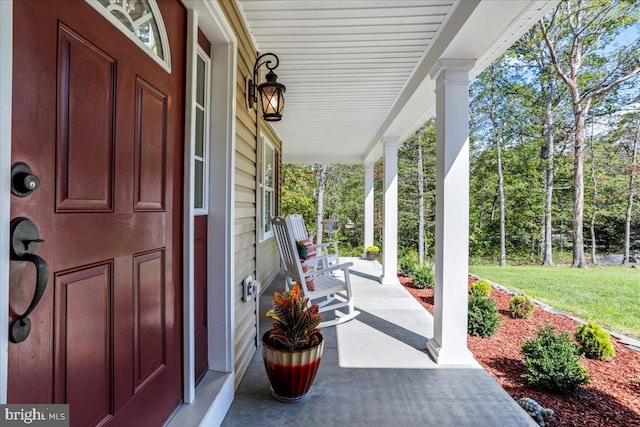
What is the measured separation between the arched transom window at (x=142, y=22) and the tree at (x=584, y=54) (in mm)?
10814

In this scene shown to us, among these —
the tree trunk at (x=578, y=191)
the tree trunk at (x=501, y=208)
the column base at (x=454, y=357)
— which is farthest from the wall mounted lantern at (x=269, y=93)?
the tree trunk at (x=501, y=208)

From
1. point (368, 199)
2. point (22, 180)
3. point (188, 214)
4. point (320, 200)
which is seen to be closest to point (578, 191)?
point (368, 199)

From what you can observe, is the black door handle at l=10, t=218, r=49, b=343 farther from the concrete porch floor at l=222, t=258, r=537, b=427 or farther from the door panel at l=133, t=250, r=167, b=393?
the concrete porch floor at l=222, t=258, r=537, b=427

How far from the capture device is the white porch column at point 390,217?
5398mm

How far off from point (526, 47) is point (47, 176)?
12.7 m

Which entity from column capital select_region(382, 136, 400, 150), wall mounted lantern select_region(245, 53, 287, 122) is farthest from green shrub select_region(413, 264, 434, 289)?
wall mounted lantern select_region(245, 53, 287, 122)

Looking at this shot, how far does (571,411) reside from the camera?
219 cm

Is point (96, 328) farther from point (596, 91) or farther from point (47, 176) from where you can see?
point (596, 91)

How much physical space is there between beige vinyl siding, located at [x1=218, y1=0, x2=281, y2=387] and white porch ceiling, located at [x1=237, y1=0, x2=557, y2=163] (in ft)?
0.75

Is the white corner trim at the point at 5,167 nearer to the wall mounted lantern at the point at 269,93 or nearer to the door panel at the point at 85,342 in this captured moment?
the door panel at the point at 85,342

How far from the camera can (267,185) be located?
534 centimetres

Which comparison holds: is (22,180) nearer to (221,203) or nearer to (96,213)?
(96,213)

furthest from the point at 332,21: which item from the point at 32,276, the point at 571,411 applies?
the point at 571,411

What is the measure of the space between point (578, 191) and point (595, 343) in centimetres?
817
